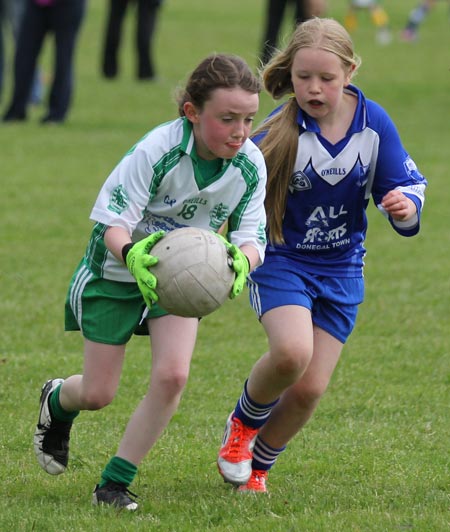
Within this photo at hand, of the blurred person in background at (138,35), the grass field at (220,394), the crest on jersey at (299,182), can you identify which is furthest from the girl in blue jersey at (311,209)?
the blurred person in background at (138,35)

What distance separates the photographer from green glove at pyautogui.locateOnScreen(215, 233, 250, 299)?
450 centimetres

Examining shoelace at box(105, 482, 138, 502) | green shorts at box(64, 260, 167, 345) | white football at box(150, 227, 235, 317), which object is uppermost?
white football at box(150, 227, 235, 317)

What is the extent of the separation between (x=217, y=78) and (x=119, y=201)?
584mm

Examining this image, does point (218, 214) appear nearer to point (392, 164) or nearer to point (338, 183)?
point (338, 183)

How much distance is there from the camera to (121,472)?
479 cm

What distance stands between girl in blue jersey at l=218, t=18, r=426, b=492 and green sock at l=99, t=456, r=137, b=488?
1.72 feet

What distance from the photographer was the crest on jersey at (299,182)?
5.19 metres

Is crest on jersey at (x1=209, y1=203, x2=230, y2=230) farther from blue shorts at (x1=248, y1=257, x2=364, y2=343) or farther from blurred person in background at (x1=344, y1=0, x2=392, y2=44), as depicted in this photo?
blurred person in background at (x1=344, y1=0, x2=392, y2=44)

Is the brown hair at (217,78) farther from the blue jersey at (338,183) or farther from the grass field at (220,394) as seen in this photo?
the grass field at (220,394)

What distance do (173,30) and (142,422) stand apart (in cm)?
2242

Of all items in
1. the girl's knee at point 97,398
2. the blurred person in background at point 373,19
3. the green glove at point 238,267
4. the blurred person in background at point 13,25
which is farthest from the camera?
the blurred person in background at point 373,19

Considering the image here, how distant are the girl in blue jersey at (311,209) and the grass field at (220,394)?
301mm

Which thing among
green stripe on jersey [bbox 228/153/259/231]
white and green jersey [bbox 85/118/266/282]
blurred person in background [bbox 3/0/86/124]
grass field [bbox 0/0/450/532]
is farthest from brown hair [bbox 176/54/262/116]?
blurred person in background [bbox 3/0/86/124]

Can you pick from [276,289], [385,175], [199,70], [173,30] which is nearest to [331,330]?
[276,289]
